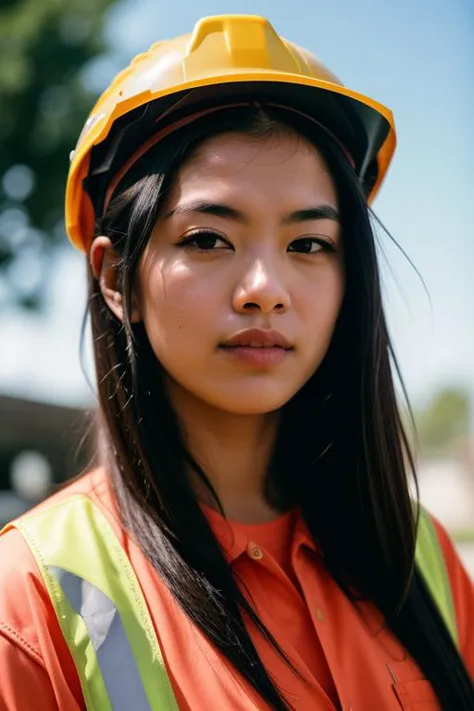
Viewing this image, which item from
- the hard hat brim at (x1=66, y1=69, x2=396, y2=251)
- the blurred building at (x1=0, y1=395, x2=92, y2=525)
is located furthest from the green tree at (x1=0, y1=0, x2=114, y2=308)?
the hard hat brim at (x1=66, y1=69, x2=396, y2=251)

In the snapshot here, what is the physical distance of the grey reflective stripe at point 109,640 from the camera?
167 cm

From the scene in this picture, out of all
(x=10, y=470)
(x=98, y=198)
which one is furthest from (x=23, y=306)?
(x=98, y=198)

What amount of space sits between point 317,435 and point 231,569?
50cm

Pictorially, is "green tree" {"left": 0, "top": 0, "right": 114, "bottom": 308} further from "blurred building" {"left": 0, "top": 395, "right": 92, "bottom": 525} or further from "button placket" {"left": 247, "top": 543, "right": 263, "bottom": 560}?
"button placket" {"left": 247, "top": 543, "right": 263, "bottom": 560}

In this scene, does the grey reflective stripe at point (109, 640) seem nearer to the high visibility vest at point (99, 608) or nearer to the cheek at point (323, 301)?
the high visibility vest at point (99, 608)

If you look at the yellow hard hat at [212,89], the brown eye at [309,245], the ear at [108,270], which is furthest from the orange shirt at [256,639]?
the yellow hard hat at [212,89]

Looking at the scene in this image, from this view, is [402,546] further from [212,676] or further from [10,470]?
[10,470]

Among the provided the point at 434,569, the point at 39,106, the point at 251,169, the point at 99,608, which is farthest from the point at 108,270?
the point at 39,106

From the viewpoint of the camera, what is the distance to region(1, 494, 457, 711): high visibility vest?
168 centimetres

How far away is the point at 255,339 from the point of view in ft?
6.23

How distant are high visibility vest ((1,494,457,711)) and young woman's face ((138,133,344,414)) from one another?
1.25 feet

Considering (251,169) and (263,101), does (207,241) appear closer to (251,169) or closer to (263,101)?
(251,169)

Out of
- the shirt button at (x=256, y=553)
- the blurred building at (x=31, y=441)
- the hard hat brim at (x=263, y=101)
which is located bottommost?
the shirt button at (x=256, y=553)

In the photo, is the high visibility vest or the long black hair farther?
the long black hair
